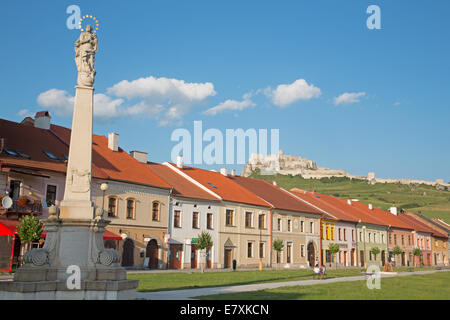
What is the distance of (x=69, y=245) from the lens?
12.0m

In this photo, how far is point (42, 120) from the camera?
110 feet

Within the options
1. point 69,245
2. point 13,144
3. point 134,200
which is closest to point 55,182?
point 13,144

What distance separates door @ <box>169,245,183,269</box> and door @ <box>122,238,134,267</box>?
401 centimetres

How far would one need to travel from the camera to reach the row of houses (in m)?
27.5

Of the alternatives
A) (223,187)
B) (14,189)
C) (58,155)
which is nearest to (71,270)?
(14,189)

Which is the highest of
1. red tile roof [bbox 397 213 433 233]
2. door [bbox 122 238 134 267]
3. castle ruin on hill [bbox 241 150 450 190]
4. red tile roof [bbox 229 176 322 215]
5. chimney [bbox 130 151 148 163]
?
castle ruin on hill [bbox 241 150 450 190]

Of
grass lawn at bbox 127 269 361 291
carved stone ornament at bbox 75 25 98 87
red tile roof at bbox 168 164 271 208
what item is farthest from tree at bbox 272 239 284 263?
carved stone ornament at bbox 75 25 98 87

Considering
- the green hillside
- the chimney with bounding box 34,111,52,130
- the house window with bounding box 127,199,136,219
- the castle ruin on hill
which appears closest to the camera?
the house window with bounding box 127,199,136,219

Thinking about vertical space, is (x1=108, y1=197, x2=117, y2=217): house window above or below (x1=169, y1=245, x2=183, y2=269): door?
above

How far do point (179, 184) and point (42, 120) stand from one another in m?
12.1

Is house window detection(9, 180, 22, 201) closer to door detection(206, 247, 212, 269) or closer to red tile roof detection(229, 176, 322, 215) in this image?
door detection(206, 247, 212, 269)

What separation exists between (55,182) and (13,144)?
133 inches

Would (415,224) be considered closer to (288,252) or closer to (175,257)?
(288,252)
